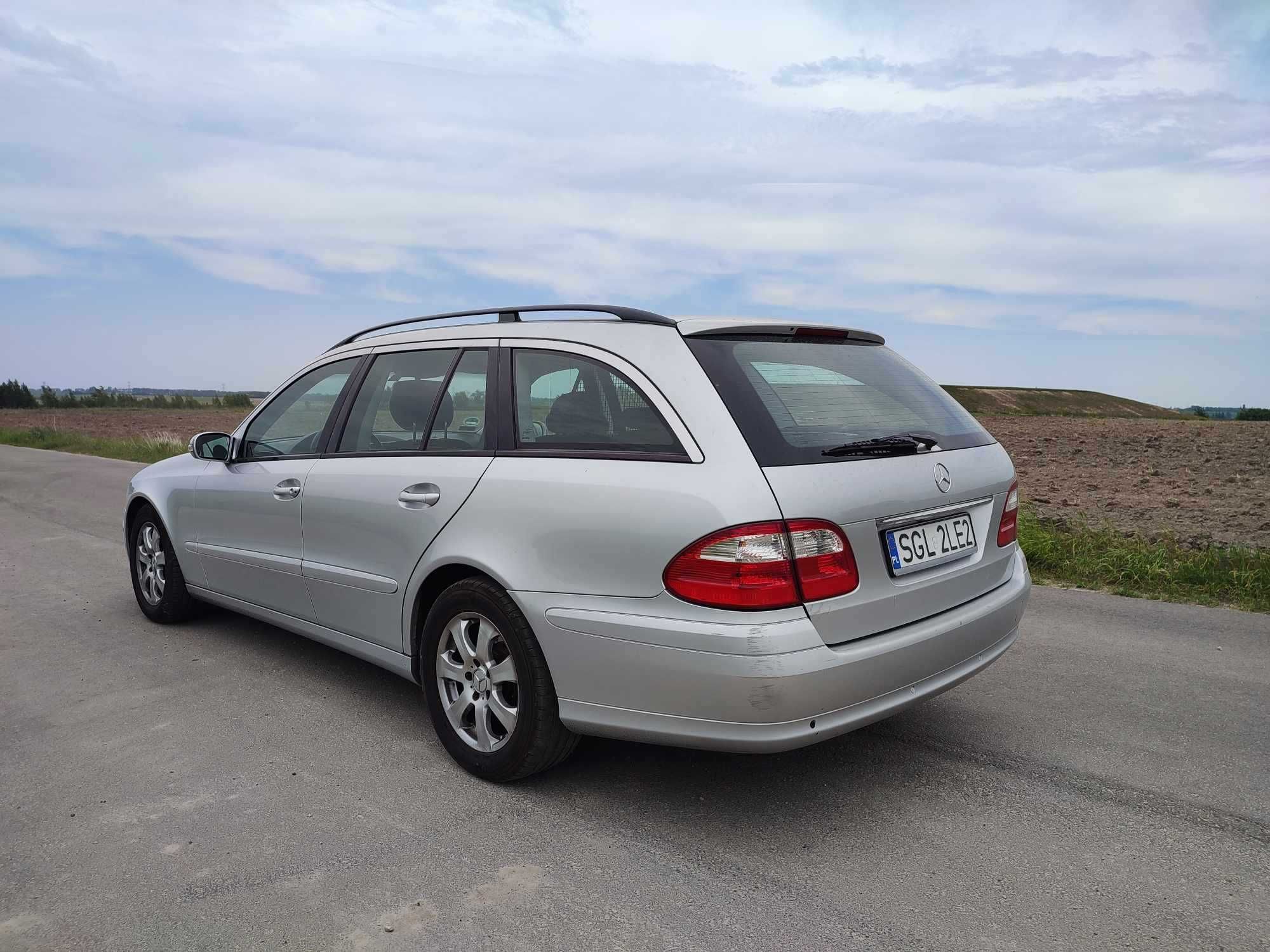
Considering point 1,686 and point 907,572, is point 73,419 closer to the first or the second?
point 1,686

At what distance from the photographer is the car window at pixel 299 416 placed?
4367 millimetres

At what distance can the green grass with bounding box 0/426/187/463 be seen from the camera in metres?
20.4

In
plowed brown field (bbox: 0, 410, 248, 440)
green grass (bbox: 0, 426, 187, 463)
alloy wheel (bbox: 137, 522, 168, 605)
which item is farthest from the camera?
plowed brown field (bbox: 0, 410, 248, 440)

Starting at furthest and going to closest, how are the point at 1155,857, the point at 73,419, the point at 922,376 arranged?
the point at 73,419 < the point at 922,376 < the point at 1155,857

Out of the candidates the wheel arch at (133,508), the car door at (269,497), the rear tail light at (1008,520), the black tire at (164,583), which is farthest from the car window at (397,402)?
the rear tail light at (1008,520)

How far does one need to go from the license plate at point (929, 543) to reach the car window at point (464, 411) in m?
1.48

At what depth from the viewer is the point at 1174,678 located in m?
4.40

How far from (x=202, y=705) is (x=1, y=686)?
109 cm

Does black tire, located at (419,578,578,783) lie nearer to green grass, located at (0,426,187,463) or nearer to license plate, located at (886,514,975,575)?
license plate, located at (886,514,975,575)

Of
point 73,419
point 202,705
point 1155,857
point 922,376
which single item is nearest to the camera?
point 1155,857

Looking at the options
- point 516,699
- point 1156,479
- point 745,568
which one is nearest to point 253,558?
point 516,699

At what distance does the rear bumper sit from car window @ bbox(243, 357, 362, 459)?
1790mm

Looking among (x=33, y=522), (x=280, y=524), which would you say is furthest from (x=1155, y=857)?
(x=33, y=522)

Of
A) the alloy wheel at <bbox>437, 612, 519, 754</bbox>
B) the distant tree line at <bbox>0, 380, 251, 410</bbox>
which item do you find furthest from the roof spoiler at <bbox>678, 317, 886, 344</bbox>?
the distant tree line at <bbox>0, 380, 251, 410</bbox>
